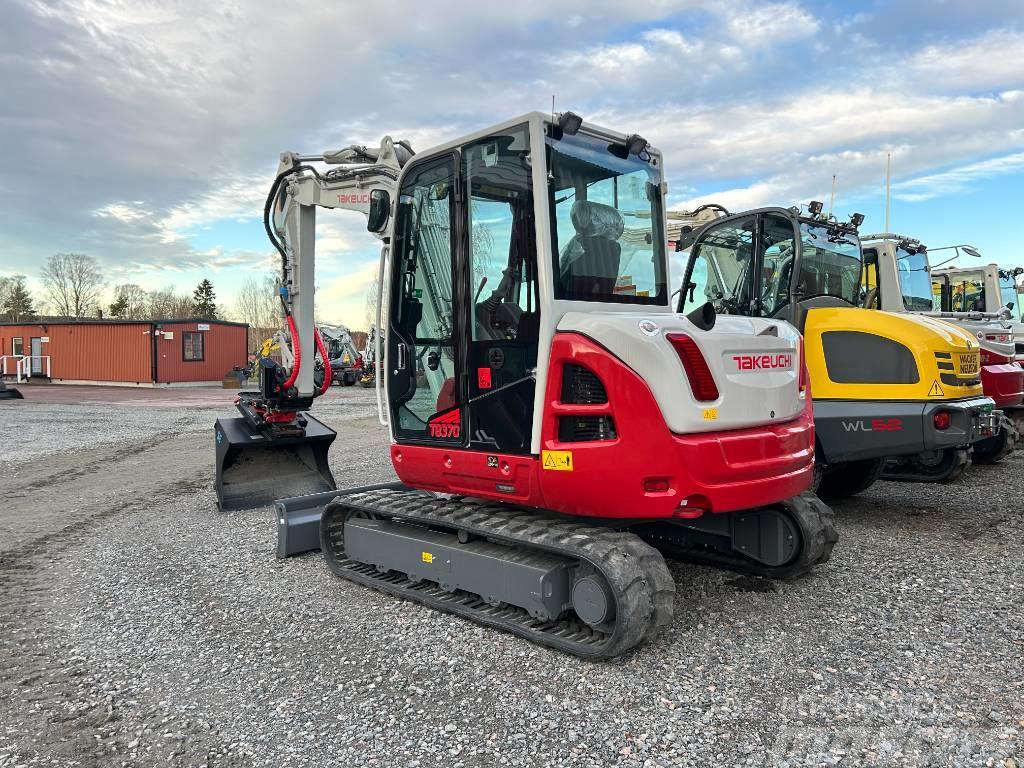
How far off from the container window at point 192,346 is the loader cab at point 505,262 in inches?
1136

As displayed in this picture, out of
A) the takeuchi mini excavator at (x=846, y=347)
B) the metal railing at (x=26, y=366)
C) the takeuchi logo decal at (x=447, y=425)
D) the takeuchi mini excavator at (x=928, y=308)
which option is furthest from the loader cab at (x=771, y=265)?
the metal railing at (x=26, y=366)

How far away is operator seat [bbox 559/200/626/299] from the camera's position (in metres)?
3.99

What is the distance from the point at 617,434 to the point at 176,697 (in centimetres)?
238

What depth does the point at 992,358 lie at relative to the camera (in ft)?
27.6

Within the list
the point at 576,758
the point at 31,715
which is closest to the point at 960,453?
the point at 576,758

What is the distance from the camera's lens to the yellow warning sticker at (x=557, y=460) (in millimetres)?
3819

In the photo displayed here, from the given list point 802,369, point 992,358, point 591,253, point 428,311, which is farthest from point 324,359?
point 992,358

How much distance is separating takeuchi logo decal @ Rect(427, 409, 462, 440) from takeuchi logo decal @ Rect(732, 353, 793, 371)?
158 centimetres

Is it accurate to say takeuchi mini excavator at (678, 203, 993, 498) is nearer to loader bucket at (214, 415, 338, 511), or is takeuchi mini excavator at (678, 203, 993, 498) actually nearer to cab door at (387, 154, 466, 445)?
cab door at (387, 154, 466, 445)

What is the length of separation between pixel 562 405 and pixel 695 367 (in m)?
0.69

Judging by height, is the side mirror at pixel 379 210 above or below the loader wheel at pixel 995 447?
above

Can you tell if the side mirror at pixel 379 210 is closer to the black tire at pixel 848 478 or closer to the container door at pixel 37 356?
the black tire at pixel 848 478

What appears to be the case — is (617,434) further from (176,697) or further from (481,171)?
(176,697)

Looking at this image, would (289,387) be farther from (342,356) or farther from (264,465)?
(342,356)
